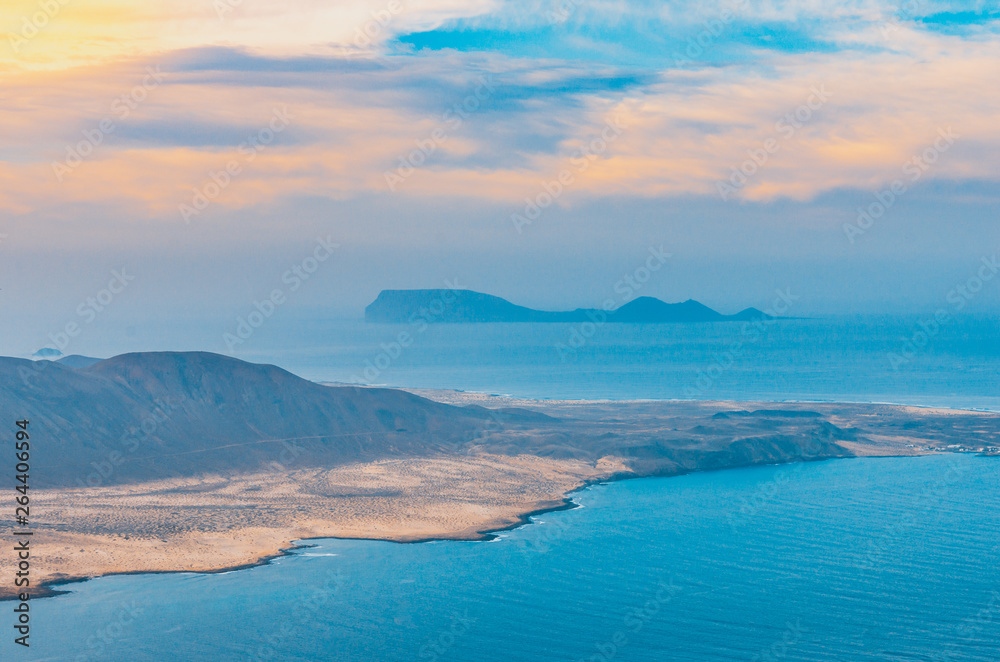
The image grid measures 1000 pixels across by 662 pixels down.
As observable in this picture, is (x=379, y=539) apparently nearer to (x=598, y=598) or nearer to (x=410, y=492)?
(x=410, y=492)

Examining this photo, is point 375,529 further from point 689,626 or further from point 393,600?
point 689,626

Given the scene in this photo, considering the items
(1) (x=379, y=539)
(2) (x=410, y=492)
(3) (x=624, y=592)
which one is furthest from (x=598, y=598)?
(2) (x=410, y=492)

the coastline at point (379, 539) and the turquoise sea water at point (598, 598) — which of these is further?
the coastline at point (379, 539)

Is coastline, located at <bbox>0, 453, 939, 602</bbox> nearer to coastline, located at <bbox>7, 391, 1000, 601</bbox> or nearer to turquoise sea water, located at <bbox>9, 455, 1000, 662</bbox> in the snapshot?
coastline, located at <bbox>7, 391, 1000, 601</bbox>

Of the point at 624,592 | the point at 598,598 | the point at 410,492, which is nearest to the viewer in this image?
the point at 598,598

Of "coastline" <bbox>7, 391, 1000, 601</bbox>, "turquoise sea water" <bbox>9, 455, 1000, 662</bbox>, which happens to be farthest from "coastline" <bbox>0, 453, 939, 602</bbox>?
"turquoise sea water" <bbox>9, 455, 1000, 662</bbox>

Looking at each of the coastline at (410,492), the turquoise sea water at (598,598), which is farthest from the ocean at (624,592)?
the coastline at (410,492)

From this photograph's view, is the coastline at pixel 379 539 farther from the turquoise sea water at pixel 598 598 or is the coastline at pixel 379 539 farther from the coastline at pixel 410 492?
the turquoise sea water at pixel 598 598

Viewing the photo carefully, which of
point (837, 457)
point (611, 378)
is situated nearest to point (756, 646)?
point (837, 457)

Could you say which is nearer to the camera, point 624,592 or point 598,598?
point 598,598

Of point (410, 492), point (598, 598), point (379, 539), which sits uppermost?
point (598, 598)

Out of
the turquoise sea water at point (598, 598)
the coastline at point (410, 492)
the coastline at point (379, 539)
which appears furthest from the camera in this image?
the coastline at point (410, 492)
